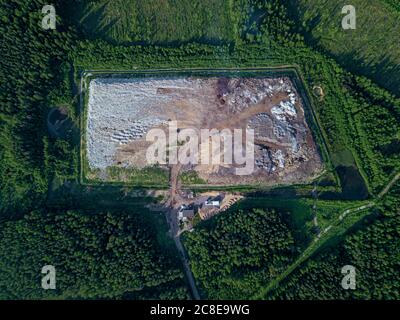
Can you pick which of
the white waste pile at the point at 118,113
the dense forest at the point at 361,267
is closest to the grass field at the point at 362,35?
the dense forest at the point at 361,267

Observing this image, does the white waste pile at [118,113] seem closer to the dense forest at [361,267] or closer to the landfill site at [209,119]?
the landfill site at [209,119]

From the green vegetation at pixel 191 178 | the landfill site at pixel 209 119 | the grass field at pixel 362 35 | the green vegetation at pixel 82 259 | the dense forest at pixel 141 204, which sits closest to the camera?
the green vegetation at pixel 82 259

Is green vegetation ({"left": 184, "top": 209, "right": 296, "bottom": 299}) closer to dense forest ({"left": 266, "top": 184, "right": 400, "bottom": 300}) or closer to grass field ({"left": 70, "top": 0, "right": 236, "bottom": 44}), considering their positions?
dense forest ({"left": 266, "top": 184, "right": 400, "bottom": 300})

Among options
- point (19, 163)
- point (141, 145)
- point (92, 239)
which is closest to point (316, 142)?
point (141, 145)

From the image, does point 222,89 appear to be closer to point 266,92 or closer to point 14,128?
point 266,92

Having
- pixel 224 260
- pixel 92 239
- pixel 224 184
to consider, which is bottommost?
pixel 224 260

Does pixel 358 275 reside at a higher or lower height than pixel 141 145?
lower
